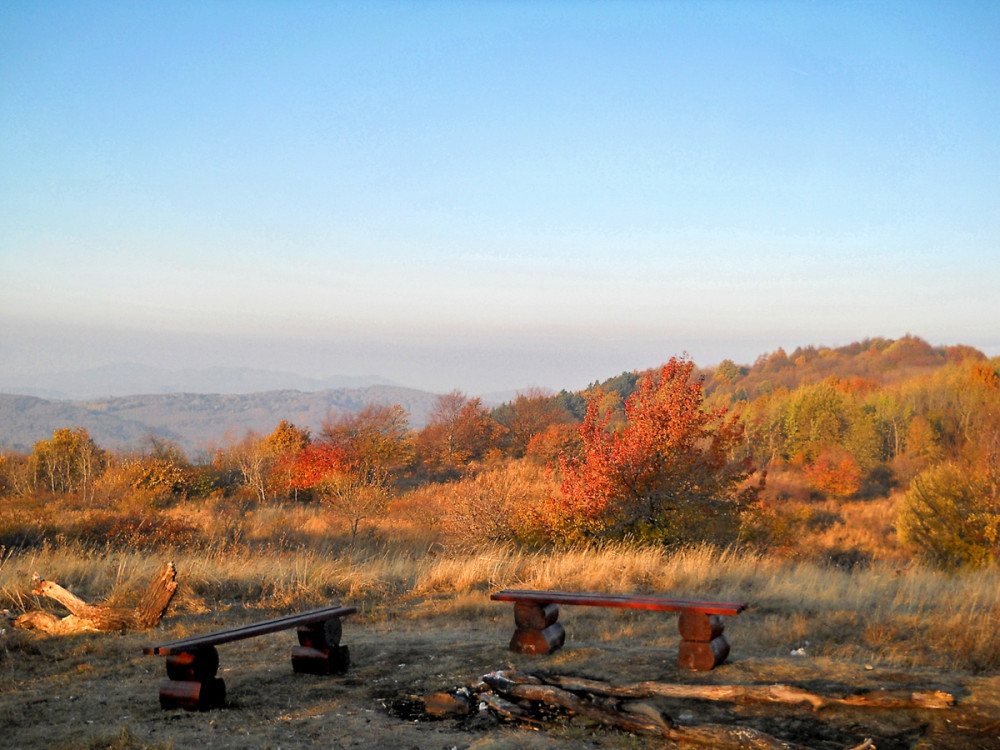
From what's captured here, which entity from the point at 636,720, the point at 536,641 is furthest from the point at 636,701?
the point at 536,641

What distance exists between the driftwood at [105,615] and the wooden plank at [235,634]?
2.21 metres

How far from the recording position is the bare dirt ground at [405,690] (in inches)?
158

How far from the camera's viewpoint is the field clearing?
163 inches

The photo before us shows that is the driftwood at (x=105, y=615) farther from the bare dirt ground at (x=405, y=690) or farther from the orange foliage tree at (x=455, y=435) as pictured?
the orange foliage tree at (x=455, y=435)

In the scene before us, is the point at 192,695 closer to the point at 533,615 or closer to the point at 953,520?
the point at 533,615

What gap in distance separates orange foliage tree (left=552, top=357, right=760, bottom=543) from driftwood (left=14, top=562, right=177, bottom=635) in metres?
8.01

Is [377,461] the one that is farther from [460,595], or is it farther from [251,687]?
[251,687]

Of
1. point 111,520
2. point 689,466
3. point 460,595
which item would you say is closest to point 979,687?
point 460,595

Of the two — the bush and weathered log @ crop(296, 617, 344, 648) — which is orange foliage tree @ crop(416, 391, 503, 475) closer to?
the bush

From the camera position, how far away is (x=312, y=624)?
5.55m

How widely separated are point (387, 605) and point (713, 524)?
774 centimetres

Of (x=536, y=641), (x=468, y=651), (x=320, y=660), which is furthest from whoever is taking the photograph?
(x=468, y=651)

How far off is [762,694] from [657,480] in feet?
32.5

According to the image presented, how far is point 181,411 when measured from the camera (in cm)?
15175
